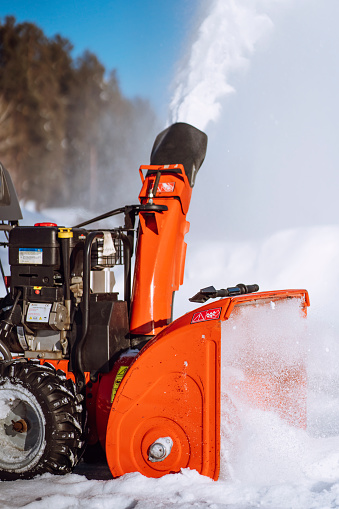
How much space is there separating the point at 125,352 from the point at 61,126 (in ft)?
77.2

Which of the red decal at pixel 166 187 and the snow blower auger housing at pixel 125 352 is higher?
the red decal at pixel 166 187

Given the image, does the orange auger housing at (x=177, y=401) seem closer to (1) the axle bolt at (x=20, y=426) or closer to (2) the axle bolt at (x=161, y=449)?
(2) the axle bolt at (x=161, y=449)

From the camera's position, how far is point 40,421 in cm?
276

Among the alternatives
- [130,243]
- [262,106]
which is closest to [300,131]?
[262,106]

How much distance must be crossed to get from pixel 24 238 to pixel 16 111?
22.9 metres

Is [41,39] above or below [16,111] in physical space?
above

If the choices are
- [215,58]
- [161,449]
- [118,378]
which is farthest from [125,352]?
[215,58]

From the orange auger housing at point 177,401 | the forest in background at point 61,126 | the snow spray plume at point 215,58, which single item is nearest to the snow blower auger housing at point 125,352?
the orange auger housing at point 177,401

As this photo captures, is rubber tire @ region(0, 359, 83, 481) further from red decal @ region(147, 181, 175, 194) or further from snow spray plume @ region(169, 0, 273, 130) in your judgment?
snow spray plume @ region(169, 0, 273, 130)

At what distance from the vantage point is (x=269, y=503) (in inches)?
90.0

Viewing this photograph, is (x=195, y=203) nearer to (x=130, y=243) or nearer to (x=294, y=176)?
(x=294, y=176)

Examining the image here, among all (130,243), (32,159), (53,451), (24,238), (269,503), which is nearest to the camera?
(269,503)

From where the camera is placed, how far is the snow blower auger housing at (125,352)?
250cm

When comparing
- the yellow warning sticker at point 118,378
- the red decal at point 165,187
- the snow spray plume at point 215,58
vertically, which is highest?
the snow spray plume at point 215,58
